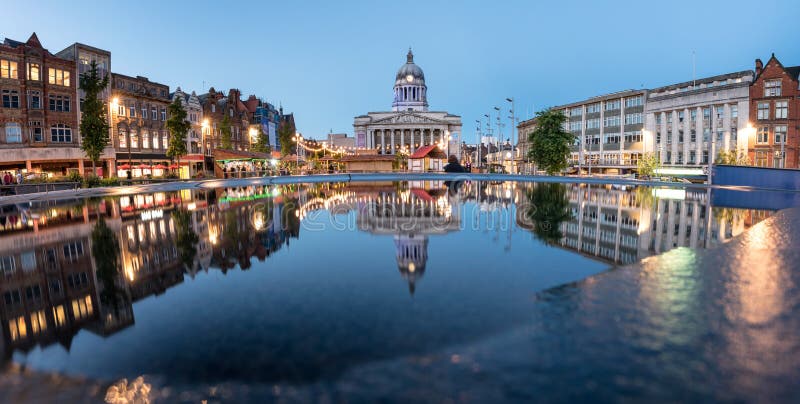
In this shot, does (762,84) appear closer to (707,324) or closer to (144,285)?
(707,324)

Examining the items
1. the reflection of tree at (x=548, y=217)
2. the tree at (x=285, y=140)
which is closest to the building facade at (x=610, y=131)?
the reflection of tree at (x=548, y=217)

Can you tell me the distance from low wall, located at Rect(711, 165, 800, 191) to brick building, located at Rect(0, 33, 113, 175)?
6946 centimetres

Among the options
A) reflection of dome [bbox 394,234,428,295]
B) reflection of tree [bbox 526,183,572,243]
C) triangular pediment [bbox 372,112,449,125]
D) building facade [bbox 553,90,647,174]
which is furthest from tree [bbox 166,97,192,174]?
triangular pediment [bbox 372,112,449,125]

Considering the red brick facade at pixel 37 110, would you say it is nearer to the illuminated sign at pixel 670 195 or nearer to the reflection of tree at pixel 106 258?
the reflection of tree at pixel 106 258

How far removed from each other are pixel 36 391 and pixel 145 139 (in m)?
63.5

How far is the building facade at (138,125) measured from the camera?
56750mm

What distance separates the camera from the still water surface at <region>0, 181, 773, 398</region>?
627cm

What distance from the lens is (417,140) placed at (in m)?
160

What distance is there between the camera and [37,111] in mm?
47031

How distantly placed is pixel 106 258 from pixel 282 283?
605cm

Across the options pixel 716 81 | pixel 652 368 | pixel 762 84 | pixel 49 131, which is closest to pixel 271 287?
pixel 652 368

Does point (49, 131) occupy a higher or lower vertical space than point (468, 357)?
higher

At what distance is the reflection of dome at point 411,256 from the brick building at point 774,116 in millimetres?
68468

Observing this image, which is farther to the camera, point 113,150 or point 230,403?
point 113,150
